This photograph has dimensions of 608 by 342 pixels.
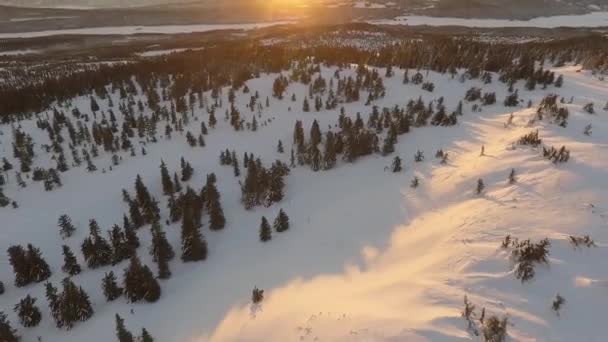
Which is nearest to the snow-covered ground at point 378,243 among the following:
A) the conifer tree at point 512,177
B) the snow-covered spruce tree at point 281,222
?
the conifer tree at point 512,177

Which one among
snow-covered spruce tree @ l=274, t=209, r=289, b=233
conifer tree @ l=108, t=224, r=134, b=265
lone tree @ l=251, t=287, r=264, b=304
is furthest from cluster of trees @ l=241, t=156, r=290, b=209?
lone tree @ l=251, t=287, r=264, b=304

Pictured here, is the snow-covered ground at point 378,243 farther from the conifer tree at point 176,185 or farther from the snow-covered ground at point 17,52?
the snow-covered ground at point 17,52

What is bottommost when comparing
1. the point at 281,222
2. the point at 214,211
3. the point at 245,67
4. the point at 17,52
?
the point at 281,222

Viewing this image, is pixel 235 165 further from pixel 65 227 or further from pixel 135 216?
pixel 65 227

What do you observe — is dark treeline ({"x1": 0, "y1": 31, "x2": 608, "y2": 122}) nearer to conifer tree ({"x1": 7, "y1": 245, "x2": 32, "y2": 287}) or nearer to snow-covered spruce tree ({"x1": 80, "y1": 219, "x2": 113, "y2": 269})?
snow-covered spruce tree ({"x1": 80, "y1": 219, "x2": 113, "y2": 269})

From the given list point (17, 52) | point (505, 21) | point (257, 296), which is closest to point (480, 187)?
point (257, 296)
